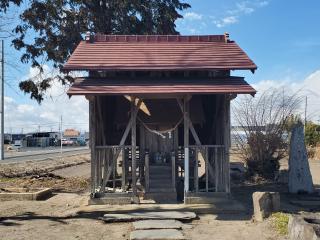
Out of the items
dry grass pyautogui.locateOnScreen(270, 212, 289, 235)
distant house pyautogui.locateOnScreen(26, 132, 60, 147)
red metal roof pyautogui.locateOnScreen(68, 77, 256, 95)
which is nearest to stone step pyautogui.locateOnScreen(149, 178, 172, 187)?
red metal roof pyautogui.locateOnScreen(68, 77, 256, 95)

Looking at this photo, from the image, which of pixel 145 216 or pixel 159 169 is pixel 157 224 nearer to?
pixel 145 216

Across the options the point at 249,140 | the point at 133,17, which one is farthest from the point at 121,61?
the point at 249,140

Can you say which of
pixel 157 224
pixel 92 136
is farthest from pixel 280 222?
A: pixel 92 136

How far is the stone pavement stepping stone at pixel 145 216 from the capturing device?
10.6 metres

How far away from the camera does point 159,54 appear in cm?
1345

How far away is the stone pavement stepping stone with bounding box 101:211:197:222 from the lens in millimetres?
10641

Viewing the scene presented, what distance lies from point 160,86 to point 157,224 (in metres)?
3.64

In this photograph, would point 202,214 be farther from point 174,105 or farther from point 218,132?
point 174,105

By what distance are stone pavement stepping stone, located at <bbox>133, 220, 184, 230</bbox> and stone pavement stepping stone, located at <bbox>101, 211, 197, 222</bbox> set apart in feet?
1.19

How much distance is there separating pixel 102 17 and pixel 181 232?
12196mm

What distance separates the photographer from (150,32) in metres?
20.4

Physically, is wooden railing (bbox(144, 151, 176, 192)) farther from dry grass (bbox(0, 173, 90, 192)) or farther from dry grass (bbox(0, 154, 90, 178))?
dry grass (bbox(0, 154, 90, 178))

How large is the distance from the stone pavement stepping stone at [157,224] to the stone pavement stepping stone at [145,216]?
0.36 metres

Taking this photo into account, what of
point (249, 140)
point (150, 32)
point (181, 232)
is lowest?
point (181, 232)
